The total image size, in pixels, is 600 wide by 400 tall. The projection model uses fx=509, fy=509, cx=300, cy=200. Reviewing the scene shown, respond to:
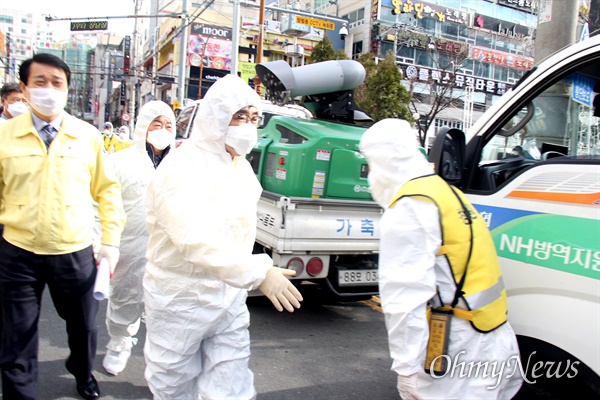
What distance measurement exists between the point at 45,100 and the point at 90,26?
18.8 meters

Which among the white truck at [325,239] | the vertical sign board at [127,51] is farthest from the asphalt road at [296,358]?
the vertical sign board at [127,51]

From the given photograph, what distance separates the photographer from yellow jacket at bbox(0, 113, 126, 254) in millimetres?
2648

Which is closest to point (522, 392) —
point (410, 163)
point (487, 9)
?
point (410, 163)

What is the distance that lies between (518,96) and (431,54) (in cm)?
3682

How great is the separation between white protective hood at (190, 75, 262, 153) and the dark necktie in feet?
3.07

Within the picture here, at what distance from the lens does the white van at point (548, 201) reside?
2.01m

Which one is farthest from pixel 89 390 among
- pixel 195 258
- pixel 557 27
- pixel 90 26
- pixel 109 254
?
pixel 90 26

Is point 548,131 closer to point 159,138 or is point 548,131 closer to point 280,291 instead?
point 280,291

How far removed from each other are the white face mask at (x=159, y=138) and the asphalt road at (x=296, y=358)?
5.48 feet

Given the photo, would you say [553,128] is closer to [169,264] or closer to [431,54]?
[169,264]

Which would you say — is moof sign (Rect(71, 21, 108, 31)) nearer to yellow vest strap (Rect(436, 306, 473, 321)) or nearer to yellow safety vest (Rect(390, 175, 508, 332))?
yellow safety vest (Rect(390, 175, 508, 332))

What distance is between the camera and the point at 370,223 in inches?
190

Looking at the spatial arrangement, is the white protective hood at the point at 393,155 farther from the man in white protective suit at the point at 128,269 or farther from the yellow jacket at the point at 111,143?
the yellow jacket at the point at 111,143

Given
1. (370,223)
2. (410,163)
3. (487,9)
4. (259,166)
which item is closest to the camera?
(410,163)
